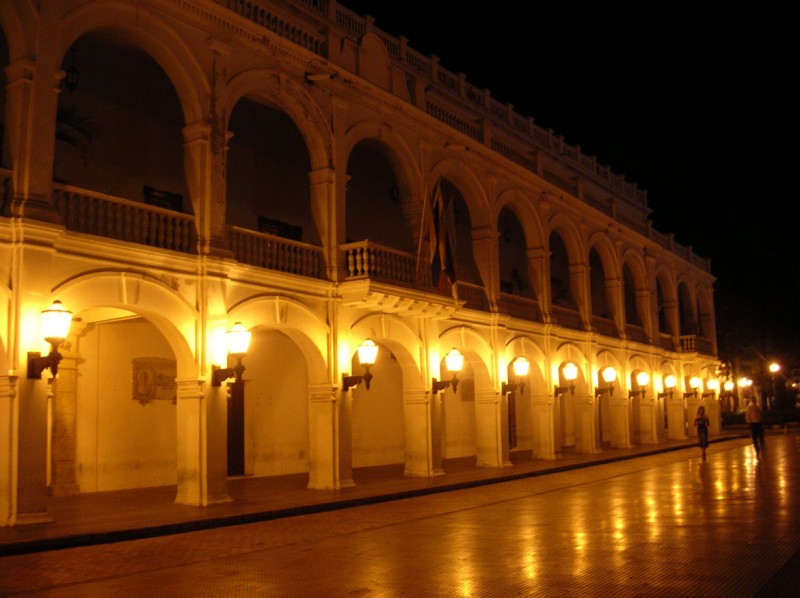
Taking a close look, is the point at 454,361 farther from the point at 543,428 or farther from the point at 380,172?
the point at 543,428

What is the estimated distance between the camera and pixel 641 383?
3425cm

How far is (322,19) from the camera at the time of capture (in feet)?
66.5

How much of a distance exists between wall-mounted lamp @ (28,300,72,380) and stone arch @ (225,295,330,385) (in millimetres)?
3672

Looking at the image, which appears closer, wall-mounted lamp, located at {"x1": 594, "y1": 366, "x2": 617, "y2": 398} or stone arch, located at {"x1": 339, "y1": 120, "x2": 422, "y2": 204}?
stone arch, located at {"x1": 339, "y1": 120, "x2": 422, "y2": 204}

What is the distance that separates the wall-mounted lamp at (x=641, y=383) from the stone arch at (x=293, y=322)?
18.4 meters

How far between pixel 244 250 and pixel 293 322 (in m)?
1.86

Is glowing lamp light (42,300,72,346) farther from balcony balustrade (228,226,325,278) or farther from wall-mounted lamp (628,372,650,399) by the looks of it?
wall-mounted lamp (628,372,650,399)

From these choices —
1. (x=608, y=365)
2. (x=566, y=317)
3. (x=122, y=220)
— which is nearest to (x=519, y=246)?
(x=566, y=317)

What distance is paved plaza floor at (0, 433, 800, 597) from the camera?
8.87m

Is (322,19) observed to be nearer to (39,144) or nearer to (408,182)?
(408,182)

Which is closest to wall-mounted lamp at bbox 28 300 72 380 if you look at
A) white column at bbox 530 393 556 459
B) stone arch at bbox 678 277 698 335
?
white column at bbox 530 393 556 459

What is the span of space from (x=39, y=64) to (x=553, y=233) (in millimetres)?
22278

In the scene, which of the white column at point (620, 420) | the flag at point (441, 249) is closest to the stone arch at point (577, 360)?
the white column at point (620, 420)

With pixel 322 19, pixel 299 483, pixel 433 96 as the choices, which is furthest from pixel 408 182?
pixel 299 483
